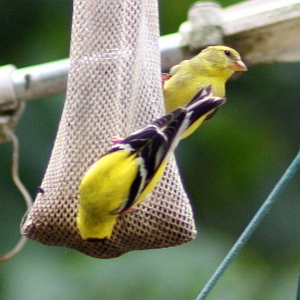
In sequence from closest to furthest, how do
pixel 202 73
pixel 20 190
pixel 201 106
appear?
pixel 201 106 < pixel 202 73 < pixel 20 190

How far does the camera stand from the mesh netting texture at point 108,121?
2.59 m

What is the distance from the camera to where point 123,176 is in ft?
7.79

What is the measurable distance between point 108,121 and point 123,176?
0.40 meters

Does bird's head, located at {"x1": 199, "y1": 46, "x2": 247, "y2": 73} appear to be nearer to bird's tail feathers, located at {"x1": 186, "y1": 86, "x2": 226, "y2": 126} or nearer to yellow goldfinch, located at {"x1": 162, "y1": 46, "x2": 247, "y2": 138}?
yellow goldfinch, located at {"x1": 162, "y1": 46, "x2": 247, "y2": 138}

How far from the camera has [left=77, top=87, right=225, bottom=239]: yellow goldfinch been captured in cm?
236

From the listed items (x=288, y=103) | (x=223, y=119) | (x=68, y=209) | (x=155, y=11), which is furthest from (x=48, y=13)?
(x=68, y=209)

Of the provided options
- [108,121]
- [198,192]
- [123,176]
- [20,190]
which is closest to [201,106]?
[108,121]

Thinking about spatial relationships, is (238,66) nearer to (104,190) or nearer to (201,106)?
(201,106)

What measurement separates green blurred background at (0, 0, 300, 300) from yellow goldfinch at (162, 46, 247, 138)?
1.49 metres

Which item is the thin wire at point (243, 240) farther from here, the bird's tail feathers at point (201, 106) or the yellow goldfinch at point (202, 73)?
the yellow goldfinch at point (202, 73)

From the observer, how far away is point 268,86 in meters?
5.29

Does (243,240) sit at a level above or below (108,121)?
below

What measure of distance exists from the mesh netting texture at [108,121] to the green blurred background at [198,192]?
67.0 inches

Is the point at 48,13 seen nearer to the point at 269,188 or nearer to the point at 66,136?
the point at 269,188
